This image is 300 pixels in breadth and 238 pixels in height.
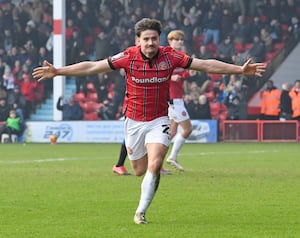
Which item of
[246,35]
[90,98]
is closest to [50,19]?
[90,98]

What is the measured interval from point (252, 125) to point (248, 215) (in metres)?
20.4

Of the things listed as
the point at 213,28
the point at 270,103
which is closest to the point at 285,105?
Answer: the point at 270,103

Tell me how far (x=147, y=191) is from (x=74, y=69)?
143 centimetres

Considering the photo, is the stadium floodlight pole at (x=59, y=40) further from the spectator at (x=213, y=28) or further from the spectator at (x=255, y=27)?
the spectator at (x=255, y=27)

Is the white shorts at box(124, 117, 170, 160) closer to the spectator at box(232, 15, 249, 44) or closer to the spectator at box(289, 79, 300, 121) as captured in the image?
the spectator at box(289, 79, 300, 121)

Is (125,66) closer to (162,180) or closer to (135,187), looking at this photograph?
(135,187)

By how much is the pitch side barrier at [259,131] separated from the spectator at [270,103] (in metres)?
0.43

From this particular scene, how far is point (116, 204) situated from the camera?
1136cm

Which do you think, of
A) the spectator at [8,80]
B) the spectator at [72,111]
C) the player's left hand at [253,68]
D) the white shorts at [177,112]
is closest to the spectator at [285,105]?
the spectator at [72,111]

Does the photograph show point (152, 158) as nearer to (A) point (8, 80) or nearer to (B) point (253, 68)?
(B) point (253, 68)

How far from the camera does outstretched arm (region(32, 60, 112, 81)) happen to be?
10008 mm

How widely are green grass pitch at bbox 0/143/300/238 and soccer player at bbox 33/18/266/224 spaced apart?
52cm

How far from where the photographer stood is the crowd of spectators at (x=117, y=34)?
110 feet

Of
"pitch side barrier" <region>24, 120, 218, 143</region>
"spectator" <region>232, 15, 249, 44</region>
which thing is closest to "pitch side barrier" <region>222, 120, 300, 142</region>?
"pitch side barrier" <region>24, 120, 218, 143</region>
